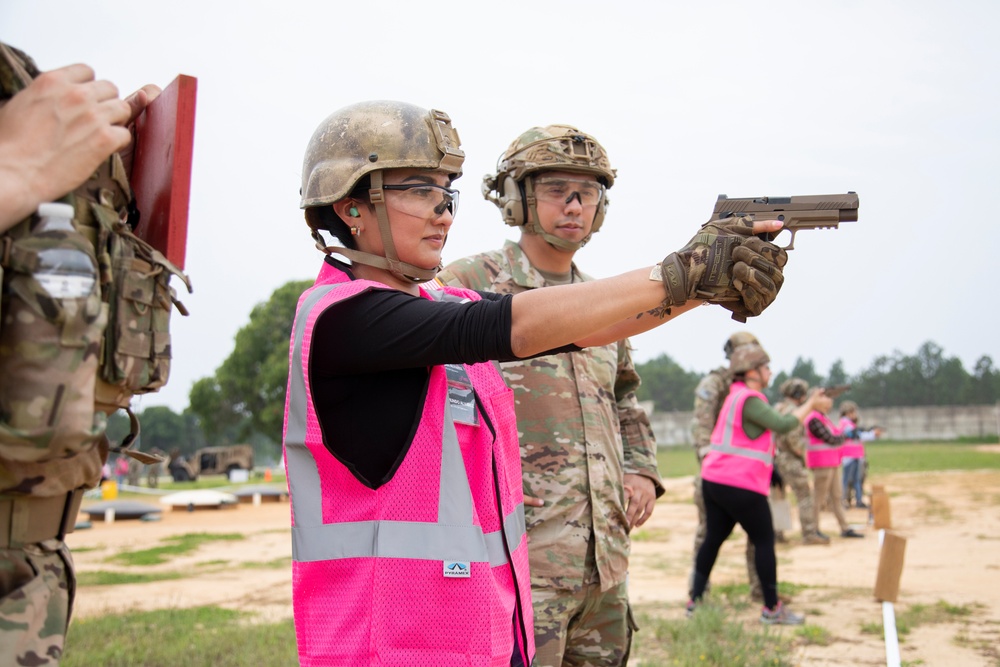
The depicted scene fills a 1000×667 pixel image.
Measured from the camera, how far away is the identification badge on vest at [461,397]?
2896 mm

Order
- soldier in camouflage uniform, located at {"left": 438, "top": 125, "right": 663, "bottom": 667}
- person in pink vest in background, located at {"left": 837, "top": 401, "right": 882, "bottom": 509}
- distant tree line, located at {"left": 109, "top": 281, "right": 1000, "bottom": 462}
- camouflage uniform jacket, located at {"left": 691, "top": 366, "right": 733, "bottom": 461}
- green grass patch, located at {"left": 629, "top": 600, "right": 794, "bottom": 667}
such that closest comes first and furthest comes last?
soldier in camouflage uniform, located at {"left": 438, "top": 125, "right": 663, "bottom": 667}
green grass patch, located at {"left": 629, "top": 600, "right": 794, "bottom": 667}
camouflage uniform jacket, located at {"left": 691, "top": 366, "right": 733, "bottom": 461}
person in pink vest in background, located at {"left": 837, "top": 401, "right": 882, "bottom": 509}
distant tree line, located at {"left": 109, "top": 281, "right": 1000, "bottom": 462}

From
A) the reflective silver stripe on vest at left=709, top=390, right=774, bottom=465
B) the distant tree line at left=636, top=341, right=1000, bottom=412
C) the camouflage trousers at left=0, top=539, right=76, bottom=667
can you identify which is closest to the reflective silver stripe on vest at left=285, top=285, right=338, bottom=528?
the camouflage trousers at left=0, top=539, right=76, bottom=667

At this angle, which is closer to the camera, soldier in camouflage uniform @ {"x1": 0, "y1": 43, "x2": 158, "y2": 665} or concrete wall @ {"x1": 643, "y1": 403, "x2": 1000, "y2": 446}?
soldier in camouflage uniform @ {"x1": 0, "y1": 43, "x2": 158, "y2": 665}

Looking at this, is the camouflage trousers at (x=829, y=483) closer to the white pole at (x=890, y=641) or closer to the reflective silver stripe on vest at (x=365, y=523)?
the white pole at (x=890, y=641)

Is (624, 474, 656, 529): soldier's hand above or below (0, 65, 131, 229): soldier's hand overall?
below

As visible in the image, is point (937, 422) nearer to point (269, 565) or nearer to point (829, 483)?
point (829, 483)

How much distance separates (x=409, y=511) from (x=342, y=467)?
0.77 feet

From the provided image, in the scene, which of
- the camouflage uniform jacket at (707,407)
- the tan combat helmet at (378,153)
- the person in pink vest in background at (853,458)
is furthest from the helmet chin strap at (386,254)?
the person in pink vest in background at (853,458)

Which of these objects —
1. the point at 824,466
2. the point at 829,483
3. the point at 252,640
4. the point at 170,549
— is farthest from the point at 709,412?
the point at 170,549

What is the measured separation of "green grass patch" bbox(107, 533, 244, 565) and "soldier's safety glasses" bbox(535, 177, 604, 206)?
37.9 feet

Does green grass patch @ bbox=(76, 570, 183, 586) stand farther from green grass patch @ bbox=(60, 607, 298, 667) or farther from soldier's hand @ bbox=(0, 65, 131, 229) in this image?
soldier's hand @ bbox=(0, 65, 131, 229)

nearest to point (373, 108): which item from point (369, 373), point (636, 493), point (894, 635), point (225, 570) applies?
Answer: point (369, 373)

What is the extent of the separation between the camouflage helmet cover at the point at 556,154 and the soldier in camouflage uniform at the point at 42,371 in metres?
2.69

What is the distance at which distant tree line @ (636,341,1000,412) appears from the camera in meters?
80.8
